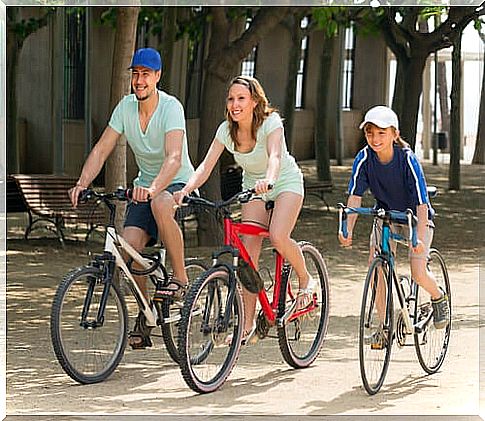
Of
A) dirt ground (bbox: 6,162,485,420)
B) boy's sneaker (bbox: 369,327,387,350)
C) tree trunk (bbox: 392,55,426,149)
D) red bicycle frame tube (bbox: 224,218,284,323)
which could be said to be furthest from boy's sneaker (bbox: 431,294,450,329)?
tree trunk (bbox: 392,55,426,149)

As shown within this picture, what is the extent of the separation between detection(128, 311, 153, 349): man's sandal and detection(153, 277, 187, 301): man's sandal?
0.74ft

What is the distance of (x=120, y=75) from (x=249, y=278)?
4.24 m

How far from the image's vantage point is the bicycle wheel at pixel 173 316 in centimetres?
827

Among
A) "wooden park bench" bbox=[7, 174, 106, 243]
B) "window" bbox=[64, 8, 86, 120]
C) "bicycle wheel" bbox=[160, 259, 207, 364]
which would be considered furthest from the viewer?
"window" bbox=[64, 8, 86, 120]

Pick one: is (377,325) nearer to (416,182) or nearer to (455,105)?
(416,182)

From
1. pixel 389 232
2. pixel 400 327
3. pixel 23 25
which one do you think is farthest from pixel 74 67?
pixel 389 232

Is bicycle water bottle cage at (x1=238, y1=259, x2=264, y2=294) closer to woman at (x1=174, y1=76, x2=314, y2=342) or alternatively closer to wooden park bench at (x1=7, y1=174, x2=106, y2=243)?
woman at (x1=174, y1=76, x2=314, y2=342)

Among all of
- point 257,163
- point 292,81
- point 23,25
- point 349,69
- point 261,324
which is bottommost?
point 261,324

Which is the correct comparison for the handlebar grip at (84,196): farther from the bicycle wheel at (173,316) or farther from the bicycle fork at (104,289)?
the bicycle wheel at (173,316)

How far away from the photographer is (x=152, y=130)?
818 centimetres

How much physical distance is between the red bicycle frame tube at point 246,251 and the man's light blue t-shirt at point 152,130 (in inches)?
22.4

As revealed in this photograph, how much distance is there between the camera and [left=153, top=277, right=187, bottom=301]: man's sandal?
27.0 feet

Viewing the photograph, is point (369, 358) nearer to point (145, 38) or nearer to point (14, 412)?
point (14, 412)

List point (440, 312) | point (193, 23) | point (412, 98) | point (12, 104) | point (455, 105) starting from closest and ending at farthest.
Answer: point (440, 312)
point (412, 98)
point (12, 104)
point (455, 105)
point (193, 23)
